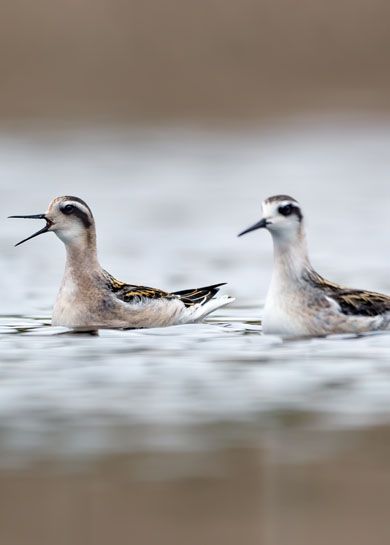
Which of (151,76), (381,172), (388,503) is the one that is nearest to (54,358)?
(388,503)

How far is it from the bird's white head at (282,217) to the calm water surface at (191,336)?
0.90 meters

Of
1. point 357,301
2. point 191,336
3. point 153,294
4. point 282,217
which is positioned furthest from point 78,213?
point 357,301

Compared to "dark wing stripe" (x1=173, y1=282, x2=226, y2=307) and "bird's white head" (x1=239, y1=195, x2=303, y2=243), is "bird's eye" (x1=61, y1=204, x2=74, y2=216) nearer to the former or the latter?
"dark wing stripe" (x1=173, y1=282, x2=226, y2=307)

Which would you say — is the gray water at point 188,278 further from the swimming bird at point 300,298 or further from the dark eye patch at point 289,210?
the dark eye patch at point 289,210

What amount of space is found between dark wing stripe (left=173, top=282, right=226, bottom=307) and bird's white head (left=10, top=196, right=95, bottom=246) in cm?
104

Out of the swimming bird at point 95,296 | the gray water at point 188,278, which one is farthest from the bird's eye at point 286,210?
the swimming bird at point 95,296

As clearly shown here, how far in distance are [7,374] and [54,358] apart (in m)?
0.72

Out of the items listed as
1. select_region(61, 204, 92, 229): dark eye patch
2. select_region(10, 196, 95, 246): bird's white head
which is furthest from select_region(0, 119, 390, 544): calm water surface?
select_region(61, 204, 92, 229): dark eye patch

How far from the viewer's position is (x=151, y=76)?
128 ft

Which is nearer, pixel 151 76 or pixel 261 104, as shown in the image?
pixel 151 76

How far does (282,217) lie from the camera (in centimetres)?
1484

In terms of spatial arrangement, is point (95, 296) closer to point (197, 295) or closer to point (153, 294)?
point (153, 294)

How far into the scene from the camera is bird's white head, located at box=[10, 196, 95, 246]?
15.8m

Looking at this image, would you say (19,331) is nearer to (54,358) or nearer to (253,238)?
(54,358)
